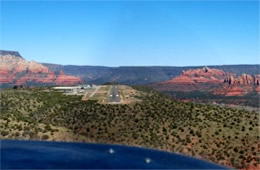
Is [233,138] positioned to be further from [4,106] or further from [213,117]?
[4,106]

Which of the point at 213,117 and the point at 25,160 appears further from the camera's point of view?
the point at 213,117

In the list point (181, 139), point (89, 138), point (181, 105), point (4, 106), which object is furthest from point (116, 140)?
point (4, 106)

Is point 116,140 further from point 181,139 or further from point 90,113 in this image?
point 90,113

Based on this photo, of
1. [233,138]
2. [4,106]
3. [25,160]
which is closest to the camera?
[25,160]

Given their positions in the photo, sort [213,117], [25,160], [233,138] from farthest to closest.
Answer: [213,117] → [233,138] → [25,160]

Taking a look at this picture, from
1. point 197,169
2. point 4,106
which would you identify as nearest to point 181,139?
point 197,169

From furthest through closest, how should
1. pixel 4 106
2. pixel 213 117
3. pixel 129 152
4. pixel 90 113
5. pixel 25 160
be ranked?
pixel 4 106
pixel 90 113
pixel 213 117
pixel 129 152
pixel 25 160

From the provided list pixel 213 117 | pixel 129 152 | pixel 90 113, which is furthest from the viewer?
pixel 90 113

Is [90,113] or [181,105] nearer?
[90,113]
